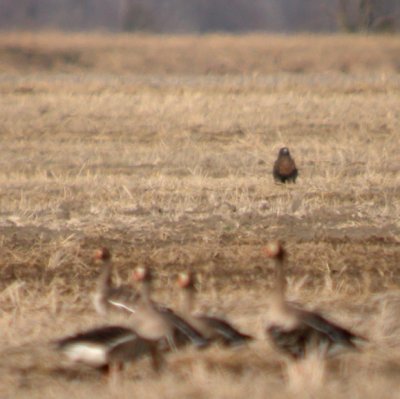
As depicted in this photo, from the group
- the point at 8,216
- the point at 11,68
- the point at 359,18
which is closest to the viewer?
the point at 8,216

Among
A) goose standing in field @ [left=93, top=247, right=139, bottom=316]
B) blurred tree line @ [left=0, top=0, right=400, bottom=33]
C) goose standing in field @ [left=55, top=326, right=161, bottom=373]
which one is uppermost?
blurred tree line @ [left=0, top=0, right=400, bottom=33]

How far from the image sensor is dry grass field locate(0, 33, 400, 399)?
6.82 metres

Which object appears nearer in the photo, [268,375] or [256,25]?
[268,375]

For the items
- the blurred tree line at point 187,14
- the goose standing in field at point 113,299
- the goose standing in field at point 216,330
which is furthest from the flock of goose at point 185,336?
the blurred tree line at point 187,14

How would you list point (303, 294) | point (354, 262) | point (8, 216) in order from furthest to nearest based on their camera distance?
point (8, 216)
point (354, 262)
point (303, 294)

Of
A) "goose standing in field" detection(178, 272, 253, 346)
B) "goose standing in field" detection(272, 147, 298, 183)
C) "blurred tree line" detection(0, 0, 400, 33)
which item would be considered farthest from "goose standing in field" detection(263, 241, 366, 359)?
"blurred tree line" detection(0, 0, 400, 33)

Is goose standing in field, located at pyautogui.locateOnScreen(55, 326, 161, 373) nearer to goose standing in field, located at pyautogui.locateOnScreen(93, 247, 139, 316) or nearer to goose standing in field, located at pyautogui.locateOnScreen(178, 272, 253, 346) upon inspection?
goose standing in field, located at pyautogui.locateOnScreen(178, 272, 253, 346)

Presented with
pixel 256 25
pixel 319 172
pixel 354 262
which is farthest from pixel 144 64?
pixel 256 25

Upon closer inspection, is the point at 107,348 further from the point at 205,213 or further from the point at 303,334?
the point at 205,213

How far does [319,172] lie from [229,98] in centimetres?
851

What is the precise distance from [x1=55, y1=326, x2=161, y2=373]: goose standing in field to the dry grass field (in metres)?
0.11

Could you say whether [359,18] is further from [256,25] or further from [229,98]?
[256,25]

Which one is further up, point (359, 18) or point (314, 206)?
point (359, 18)

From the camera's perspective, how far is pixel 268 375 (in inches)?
265
